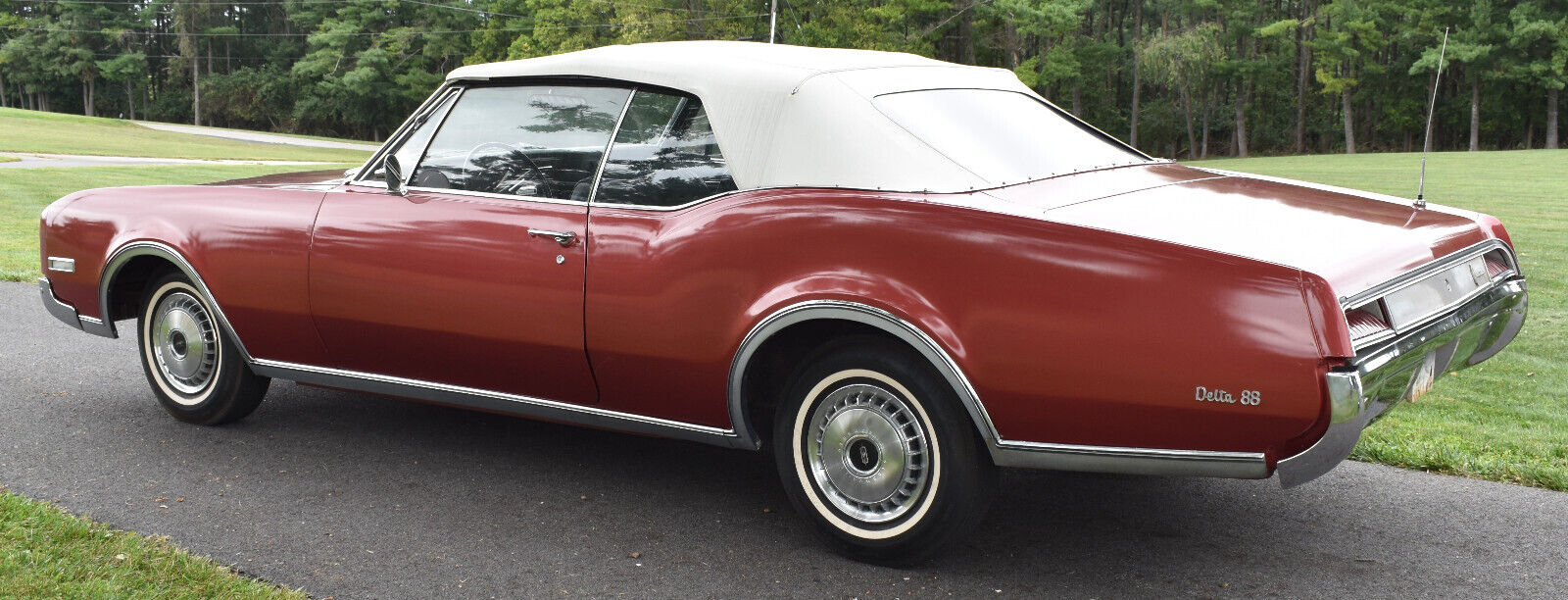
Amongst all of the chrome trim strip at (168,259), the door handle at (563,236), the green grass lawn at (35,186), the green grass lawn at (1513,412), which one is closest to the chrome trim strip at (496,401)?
the chrome trim strip at (168,259)

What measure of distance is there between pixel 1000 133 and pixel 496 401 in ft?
6.30

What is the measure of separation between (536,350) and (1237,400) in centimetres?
221

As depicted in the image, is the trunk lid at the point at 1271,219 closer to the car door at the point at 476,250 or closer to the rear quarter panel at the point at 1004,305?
the rear quarter panel at the point at 1004,305

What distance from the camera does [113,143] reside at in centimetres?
3959

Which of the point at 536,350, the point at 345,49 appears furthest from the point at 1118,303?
the point at 345,49

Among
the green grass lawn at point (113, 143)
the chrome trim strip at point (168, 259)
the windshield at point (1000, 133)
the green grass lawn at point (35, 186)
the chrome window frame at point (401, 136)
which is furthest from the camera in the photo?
the green grass lawn at point (113, 143)

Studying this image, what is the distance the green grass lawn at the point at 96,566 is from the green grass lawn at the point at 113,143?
32.3 meters

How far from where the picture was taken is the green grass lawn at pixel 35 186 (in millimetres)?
10680

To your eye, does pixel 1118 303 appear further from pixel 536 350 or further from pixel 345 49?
pixel 345 49

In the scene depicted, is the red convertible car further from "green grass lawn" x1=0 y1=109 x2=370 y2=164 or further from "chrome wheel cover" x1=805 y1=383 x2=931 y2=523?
"green grass lawn" x1=0 y1=109 x2=370 y2=164

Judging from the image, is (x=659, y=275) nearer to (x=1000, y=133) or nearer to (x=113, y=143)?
(x=1000, y=133)

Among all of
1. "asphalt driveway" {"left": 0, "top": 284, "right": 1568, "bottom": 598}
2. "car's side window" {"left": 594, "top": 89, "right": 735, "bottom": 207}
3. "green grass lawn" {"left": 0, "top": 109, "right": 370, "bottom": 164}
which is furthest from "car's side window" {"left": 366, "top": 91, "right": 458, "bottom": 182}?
"green grass lawn" {"left": 0, "top": 109, "right": 370, "bottom": 164}

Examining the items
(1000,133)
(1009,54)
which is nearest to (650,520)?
(1000,133)

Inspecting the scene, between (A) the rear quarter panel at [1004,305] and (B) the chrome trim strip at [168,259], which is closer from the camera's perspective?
(A) the rear quarter panel at [1004,305]
